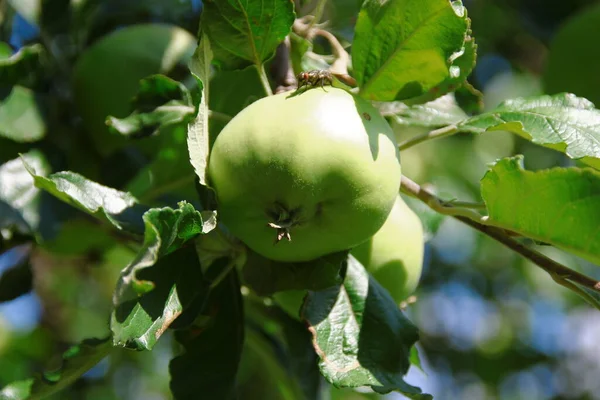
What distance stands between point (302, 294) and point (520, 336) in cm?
242

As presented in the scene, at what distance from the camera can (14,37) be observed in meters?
1.35

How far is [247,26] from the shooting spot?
875 mm

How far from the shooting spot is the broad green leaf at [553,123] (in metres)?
0.80

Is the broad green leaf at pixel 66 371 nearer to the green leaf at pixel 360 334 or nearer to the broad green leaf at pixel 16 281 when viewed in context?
the green leaf at pixel 360 334

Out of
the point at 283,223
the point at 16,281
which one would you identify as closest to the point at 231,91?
the point at 283,223

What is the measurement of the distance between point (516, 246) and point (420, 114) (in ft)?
0.86

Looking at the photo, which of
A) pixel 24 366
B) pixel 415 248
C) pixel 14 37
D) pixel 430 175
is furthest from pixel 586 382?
pixel 14 37

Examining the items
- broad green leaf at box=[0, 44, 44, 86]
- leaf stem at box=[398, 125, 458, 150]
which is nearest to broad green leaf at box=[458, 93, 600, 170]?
leaf stem at box=[398, 125, 458, 150]

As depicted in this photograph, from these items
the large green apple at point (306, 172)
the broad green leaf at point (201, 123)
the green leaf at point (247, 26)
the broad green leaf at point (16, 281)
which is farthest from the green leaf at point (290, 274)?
the broad green leaf at point (16, 281)

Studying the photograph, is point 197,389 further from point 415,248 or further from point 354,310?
point 415,248

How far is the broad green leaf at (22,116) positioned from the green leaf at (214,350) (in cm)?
40

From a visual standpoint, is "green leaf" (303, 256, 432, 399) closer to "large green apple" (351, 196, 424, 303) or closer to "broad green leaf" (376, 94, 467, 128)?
"large green apple" (351, 196, 424, 303)

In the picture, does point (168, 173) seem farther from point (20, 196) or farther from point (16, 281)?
point (16, 281)

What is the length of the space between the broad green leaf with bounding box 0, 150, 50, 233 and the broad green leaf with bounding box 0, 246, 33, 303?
7.3 inches
